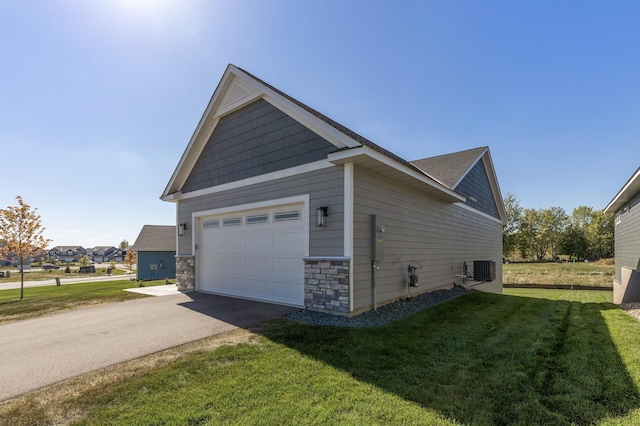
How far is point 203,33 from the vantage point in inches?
327

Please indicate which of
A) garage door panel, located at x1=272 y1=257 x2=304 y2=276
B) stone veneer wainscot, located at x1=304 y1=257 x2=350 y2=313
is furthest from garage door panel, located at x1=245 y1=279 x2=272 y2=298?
stone veneer wainscot, located at x1=304 y1=257 x2=350 y2=313

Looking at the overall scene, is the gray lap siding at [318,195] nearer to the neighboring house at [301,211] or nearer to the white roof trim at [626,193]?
the neighboring house at [301,211]

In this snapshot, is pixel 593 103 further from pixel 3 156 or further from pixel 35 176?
pixel 35 176

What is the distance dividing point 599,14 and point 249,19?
30.6 feet

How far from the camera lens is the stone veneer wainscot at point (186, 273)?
10.1 meters

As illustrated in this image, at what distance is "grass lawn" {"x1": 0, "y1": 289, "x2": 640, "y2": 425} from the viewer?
9.09ft

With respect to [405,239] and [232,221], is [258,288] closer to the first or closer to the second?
[232,221]

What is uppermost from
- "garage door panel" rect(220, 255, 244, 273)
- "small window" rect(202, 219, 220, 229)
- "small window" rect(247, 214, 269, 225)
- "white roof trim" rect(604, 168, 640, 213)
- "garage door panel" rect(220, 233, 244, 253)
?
"white roof trim" rect(604, 168, 640, 213)

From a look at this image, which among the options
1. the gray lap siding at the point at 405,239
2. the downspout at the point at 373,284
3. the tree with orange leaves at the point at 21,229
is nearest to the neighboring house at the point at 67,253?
the tree with orange leaves at the point at 21,229

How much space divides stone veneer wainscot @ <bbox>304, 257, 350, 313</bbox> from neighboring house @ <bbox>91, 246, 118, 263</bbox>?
319 ft

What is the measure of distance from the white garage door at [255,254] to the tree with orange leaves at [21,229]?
9.10 metres

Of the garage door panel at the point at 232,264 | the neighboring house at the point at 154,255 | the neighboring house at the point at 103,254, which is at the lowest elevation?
the neighboring house at the point at 103,254

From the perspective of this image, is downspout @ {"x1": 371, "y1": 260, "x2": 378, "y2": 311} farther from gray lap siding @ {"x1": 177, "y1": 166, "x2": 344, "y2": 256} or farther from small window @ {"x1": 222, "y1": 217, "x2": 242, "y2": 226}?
small window @ {"x1": 222, "y1": 217, "x2": 242, "y2": 226}

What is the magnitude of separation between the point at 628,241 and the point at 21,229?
2561 centimetres
